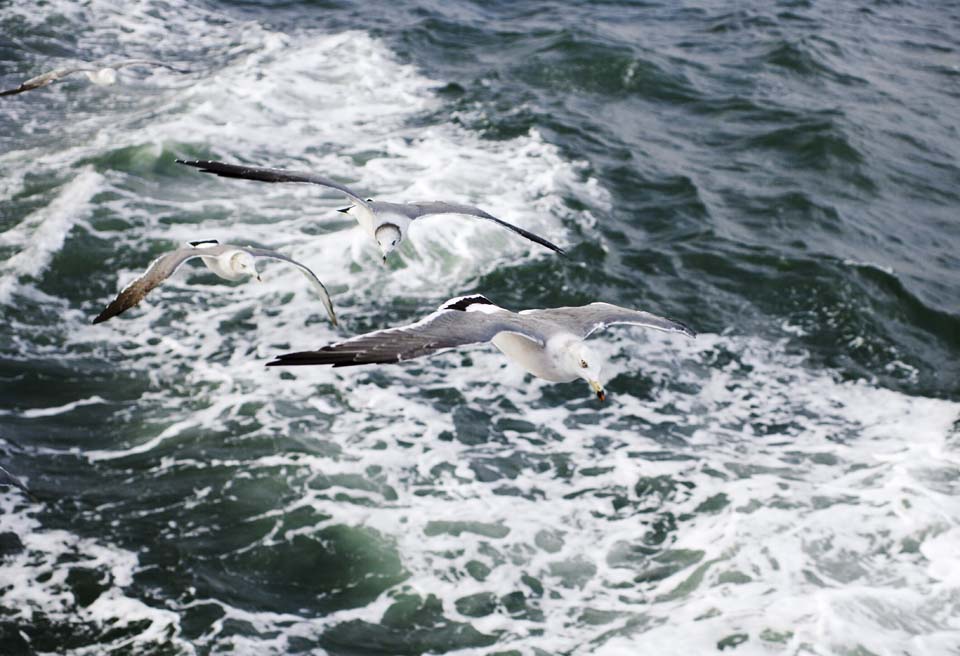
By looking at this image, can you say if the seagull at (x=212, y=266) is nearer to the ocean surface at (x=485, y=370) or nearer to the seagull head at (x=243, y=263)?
the seagull head at (x=243, y=263)

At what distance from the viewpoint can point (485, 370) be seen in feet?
40.5

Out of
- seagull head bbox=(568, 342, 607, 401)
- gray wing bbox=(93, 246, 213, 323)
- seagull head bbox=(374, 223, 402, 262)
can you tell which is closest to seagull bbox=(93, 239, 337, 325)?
gray wing bbox=(93, 246, 213, 323)

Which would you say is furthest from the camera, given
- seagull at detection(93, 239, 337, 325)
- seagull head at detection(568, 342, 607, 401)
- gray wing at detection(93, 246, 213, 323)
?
seagull at detection(93, 239, 337, 325)

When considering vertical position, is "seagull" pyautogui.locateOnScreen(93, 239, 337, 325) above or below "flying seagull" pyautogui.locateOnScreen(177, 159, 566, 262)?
below

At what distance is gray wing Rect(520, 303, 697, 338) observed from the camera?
820cm

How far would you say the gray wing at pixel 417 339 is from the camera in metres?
5.75

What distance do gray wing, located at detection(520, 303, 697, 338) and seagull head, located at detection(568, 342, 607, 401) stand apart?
0.36 m

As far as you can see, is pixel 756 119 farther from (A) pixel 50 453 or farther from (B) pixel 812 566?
(A) pixel 50 453

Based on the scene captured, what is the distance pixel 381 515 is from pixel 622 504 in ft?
7.03

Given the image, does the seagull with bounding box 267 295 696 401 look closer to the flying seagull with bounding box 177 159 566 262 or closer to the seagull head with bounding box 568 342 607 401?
the seagull head with bounding box 568 342 607 401

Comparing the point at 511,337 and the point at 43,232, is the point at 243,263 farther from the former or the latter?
the point at 43,232

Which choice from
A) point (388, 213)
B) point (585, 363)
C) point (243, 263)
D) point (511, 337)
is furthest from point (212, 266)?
point (585, 363)

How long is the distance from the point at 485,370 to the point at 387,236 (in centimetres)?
A: 334

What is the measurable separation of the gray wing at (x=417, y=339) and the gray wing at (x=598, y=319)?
55 centimetres
